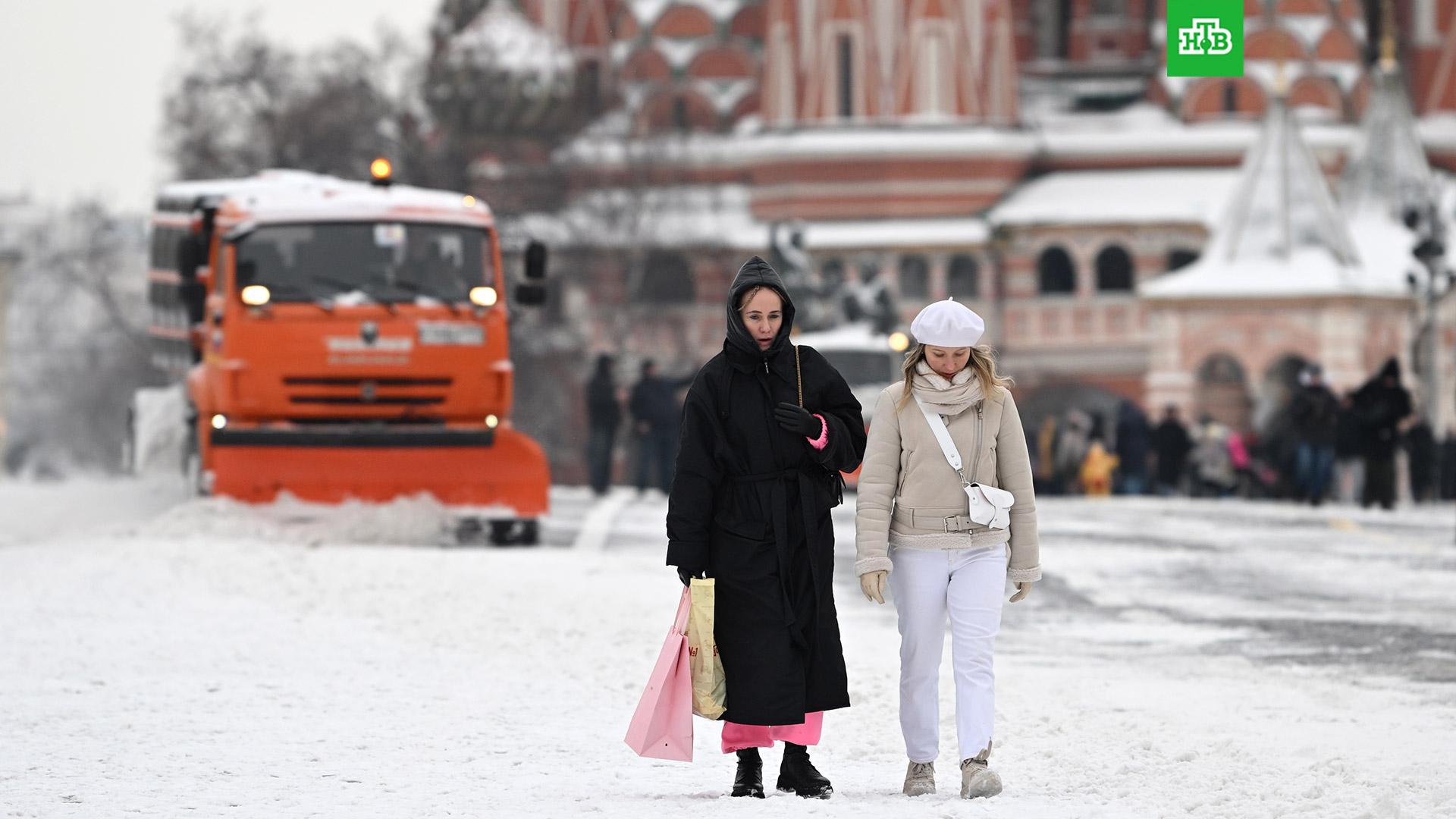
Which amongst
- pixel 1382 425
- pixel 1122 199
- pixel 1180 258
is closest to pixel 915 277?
pixel 1122 199

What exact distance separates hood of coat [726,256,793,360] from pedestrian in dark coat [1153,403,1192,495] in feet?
83.8

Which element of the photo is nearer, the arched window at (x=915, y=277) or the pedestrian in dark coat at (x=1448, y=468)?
the pedestrian in dark coat at (x=1448, y=468)

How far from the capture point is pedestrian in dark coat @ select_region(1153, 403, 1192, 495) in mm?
33750

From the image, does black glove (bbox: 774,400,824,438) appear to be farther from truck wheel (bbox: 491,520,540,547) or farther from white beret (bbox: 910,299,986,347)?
truck wheel (bbox: 491,520,540,547)

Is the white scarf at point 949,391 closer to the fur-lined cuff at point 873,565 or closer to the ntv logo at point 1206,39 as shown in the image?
the fur-lined cuff at point 873,565

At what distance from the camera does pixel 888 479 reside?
8.71 meters

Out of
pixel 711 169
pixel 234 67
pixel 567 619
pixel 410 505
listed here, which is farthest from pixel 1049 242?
pixel 567 619

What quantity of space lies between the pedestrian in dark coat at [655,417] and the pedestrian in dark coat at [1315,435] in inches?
236

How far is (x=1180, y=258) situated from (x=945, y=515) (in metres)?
53.6

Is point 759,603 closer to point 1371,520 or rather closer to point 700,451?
point 700,451

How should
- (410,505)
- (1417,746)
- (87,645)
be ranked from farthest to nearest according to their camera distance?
1. (410,505)
2. (87,645)
3. (1417,746)

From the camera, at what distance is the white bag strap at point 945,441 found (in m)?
8.66

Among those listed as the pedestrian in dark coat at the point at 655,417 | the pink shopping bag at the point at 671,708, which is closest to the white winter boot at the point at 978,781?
the pink shopping bag at the point at 671,708

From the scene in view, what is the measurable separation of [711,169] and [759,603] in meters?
55.7
